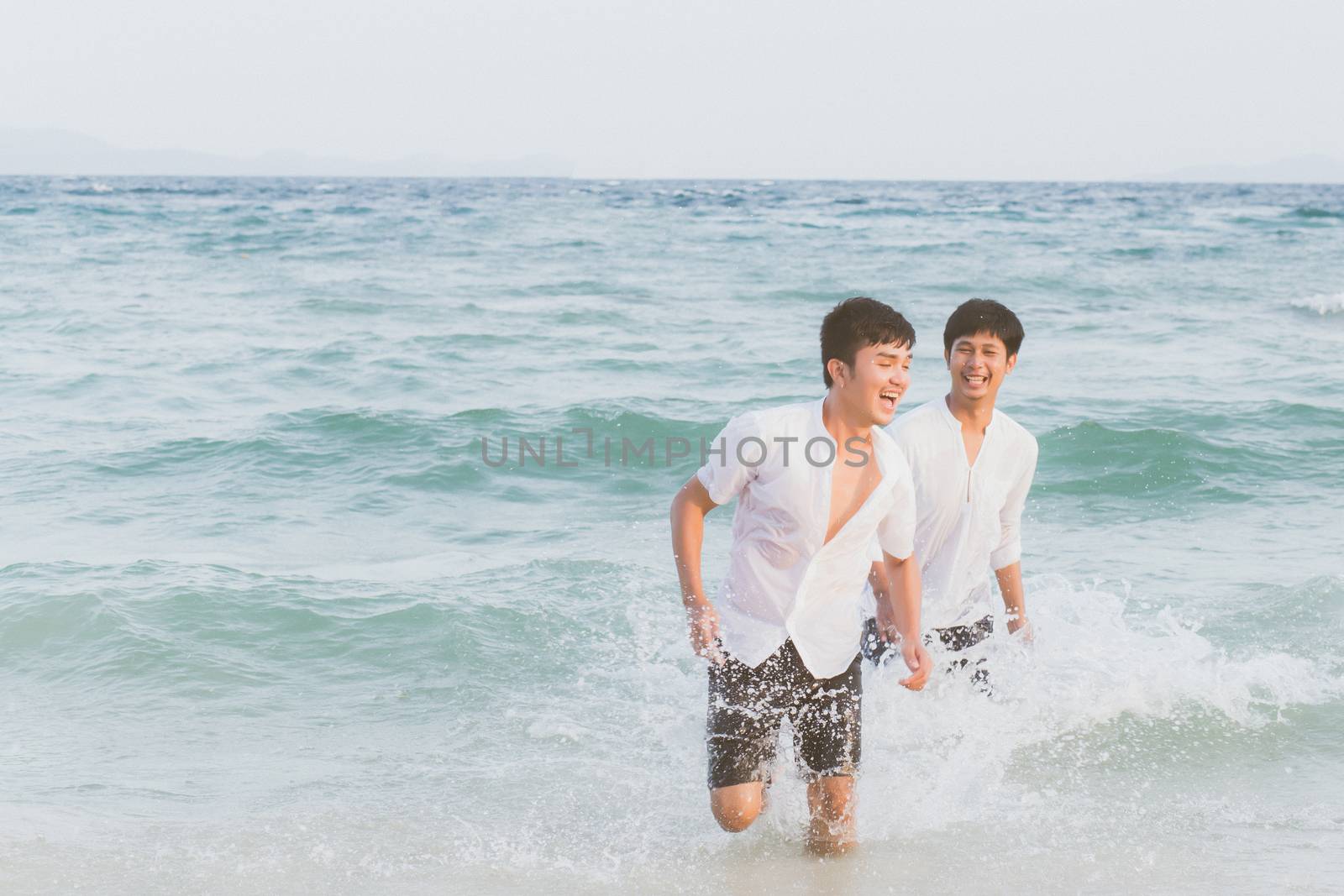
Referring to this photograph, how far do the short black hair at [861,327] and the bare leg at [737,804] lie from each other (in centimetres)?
128

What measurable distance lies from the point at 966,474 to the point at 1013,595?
1.93 ft

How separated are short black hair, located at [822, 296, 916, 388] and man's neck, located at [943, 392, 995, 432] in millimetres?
836

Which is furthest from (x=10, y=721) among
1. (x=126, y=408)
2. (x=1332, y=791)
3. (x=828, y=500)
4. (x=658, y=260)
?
(x=658, y=260)

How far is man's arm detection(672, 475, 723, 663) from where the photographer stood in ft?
11.4

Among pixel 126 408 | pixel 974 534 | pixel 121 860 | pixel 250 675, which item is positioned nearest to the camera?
pixel 121 860

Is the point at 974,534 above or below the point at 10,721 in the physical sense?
above

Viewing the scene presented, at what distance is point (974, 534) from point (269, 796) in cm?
252

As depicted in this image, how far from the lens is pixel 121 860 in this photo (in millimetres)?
3865

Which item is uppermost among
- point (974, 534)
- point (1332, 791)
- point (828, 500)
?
point (828, 500)

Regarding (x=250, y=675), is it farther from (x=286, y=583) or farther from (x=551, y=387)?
(x=551, y=387)

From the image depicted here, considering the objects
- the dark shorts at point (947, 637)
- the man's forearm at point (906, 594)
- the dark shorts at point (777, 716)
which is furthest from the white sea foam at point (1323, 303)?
the dark shorts at point (777, 716)

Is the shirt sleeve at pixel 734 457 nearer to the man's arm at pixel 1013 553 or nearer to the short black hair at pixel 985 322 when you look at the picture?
the short black hair at pixel 985 322

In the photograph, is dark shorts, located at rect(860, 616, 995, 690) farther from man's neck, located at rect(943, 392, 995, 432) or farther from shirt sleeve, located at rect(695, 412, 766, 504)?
shirt sleeve, located at rect(695, 412, 766, 504)

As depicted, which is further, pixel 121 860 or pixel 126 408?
pixel 126 408
